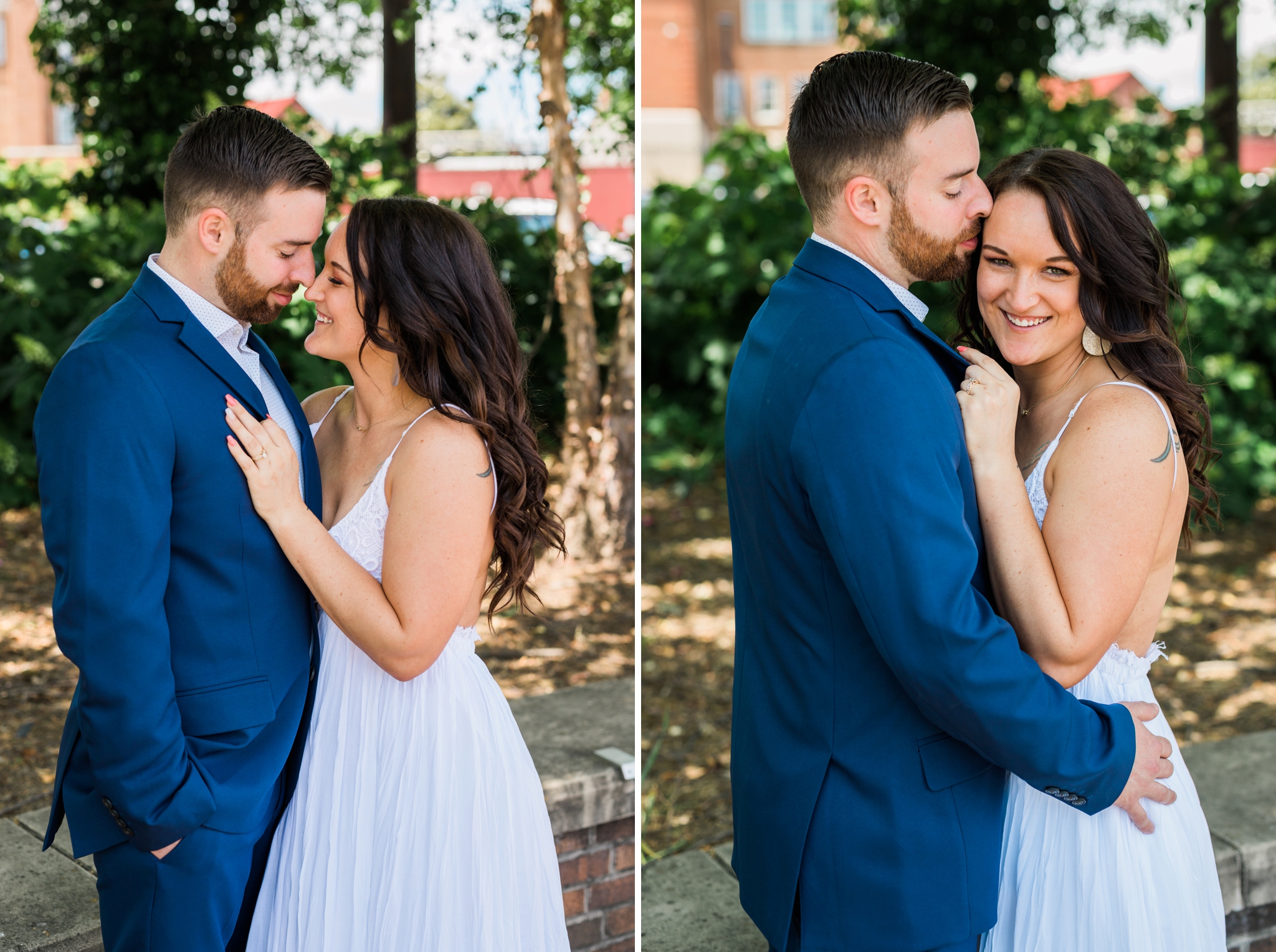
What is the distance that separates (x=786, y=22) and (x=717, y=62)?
13.4 ft

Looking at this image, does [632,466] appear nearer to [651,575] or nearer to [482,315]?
[651,575]

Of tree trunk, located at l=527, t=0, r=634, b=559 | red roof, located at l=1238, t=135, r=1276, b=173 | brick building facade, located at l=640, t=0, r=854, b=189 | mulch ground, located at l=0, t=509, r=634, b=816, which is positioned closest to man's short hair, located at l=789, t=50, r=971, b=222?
mulch ground, located at l=0, t=509, r=634, b=816

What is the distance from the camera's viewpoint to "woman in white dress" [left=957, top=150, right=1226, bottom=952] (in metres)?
2.07

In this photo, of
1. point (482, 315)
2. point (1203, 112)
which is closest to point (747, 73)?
point (1203, 112)

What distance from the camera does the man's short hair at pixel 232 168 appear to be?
226cm

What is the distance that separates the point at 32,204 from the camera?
7.20 m

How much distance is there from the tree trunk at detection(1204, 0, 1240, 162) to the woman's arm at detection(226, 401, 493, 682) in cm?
887

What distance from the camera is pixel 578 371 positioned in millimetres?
6449

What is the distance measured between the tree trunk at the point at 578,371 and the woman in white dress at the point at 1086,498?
414 centimetres

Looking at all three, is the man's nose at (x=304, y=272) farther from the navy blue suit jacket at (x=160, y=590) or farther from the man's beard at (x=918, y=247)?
the man's beard at (x=918, y=247)

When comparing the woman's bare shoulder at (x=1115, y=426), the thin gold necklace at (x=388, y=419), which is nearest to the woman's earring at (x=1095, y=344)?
the woman's bare shoulder at (x=1115, y=426)

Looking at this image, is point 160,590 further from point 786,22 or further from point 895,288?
point 786,22

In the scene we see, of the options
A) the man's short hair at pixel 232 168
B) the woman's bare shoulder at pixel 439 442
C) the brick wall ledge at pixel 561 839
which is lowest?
the brick wall ledge at pixel 561 839

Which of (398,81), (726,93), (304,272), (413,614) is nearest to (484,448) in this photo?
(413,614)
